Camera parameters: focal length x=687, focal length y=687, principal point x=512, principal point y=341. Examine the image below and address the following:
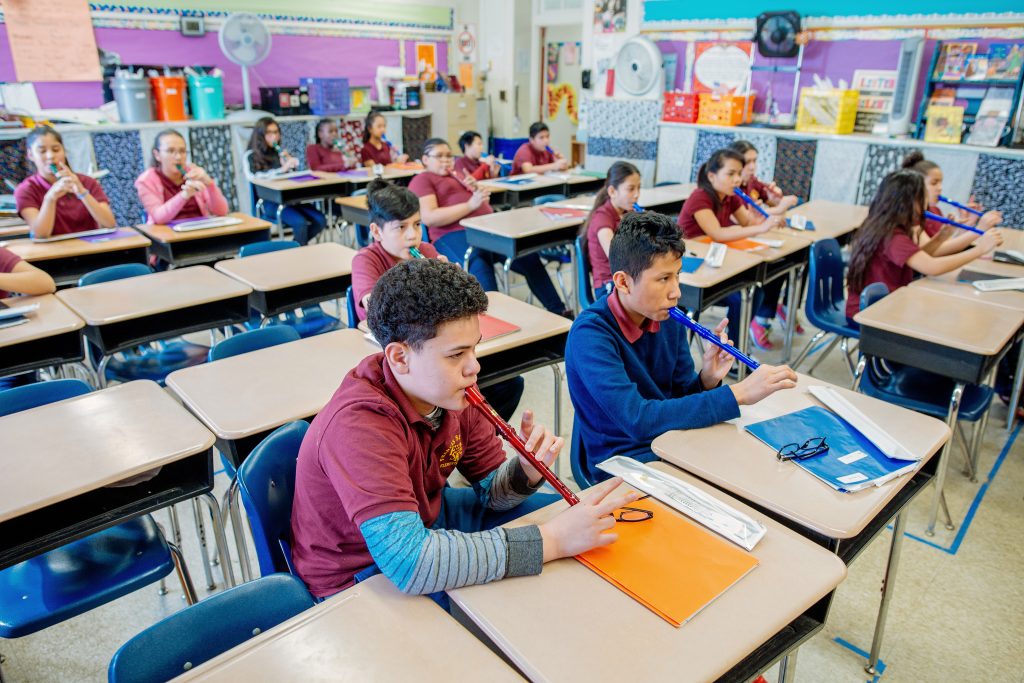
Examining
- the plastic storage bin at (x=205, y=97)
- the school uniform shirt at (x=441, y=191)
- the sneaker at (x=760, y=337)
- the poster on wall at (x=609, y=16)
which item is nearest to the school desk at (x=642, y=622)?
the sneaker at (x=760, y=337)

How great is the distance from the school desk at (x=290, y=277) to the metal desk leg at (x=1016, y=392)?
116 inches

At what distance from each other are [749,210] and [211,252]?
3.22m

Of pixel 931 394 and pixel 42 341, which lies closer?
pixel 42 341

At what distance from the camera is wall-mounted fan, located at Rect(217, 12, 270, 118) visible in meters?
6.14

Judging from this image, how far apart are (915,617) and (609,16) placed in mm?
7064

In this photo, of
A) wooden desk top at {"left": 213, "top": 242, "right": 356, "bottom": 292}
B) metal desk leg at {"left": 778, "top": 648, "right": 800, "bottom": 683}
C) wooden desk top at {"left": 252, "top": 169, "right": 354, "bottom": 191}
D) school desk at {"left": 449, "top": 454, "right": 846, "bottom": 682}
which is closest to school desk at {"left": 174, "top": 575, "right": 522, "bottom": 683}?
school desk at {"left": 449, "top": 454, "right": 846, "bottom": 682}

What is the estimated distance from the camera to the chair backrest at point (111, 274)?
9.63 ft

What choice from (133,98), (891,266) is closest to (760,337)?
(891,266)

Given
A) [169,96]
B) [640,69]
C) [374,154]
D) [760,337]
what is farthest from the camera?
[640,69]

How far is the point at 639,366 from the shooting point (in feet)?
6.12

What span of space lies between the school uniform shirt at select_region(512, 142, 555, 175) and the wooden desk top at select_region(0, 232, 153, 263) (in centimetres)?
340

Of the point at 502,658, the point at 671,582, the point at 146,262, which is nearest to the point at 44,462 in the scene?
the point at 502,658

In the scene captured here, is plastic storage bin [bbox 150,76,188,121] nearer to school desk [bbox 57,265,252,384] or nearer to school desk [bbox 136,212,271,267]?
school desk [bbox 136,212,271,267]

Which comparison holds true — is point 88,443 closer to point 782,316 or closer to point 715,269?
point 715,269
